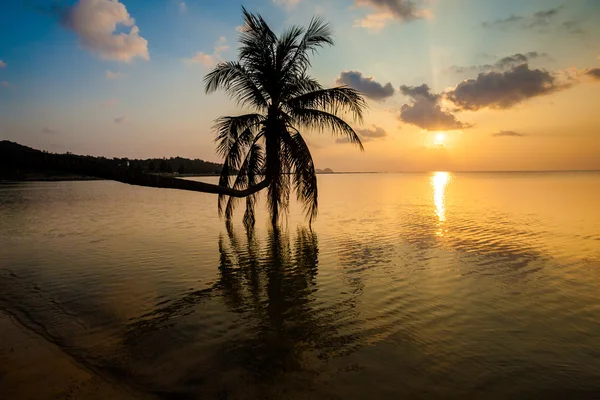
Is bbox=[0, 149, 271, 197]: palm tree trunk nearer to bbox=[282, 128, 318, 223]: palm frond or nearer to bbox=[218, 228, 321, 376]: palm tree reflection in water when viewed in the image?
bbox=[218, 228, 321, 376]: palm tree reflection in water

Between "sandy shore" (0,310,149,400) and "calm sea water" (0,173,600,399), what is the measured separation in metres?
0.23

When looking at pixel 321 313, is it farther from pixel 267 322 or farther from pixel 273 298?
pixel 273 298

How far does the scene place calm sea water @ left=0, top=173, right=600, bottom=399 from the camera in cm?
492

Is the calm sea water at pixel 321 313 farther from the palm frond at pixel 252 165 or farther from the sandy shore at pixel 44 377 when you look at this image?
the palm frond at pixel 252 165

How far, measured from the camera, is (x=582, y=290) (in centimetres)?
888

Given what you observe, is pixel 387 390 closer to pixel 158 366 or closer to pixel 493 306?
pixel 158 366

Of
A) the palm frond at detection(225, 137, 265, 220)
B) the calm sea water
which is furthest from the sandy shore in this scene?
the palm frond at detection(225, 137, 265, 220)

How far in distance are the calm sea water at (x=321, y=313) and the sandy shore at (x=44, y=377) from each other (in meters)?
0.23

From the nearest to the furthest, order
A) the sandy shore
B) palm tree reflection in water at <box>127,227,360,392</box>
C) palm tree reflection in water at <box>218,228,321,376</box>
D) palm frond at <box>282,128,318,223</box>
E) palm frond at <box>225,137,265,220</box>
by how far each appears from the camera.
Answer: the sandy shore → palm tree reflection in water at <box>127,227,360,392</box> → palm tree reflection in water at <box>218,228,321,376</box> → palm frond at <box>282,128,318,223</box> → palm frond at <box>225,137,265,220</box>

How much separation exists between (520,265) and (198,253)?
478 inches

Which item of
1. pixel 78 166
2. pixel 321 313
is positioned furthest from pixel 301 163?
pixel 78 166

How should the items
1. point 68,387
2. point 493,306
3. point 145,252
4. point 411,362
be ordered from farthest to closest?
point 145,252 → point 493,306 → point 411,362 → point 68,387

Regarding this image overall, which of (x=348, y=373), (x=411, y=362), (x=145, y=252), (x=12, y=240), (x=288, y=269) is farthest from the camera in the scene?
(x=12, y=240)

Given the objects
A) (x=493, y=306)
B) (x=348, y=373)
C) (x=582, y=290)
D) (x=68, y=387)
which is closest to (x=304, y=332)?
(x=348, y=373)
